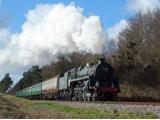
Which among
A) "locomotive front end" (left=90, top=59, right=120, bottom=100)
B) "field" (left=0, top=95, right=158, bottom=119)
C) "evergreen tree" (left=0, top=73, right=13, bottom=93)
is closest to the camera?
"field" (left=0, top=95, right=158, bottom=119)


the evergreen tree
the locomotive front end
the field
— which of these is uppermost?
the evergreen tree

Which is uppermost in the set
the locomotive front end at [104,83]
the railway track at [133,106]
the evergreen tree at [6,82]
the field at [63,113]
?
the evergreen tree at [6,82]

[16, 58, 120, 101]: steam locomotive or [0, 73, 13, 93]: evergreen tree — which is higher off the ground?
[0, 73, 13, 93]: evergreen tree

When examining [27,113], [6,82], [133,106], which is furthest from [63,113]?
[6,82]

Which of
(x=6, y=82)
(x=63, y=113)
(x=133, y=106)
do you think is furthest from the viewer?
(x=6, y=82)

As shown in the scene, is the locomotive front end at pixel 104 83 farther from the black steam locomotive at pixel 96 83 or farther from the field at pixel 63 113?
the field at pixel 63 113

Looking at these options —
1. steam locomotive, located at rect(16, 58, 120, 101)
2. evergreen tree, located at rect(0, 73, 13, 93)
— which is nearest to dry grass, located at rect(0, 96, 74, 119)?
steam locomotive, located at rect(16, 58, 120, 101)

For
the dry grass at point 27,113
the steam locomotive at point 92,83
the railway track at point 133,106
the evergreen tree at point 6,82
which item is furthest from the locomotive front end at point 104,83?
the evergreen tree at point 6,82

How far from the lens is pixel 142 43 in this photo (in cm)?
6456

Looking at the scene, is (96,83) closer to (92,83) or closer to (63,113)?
(92,83)

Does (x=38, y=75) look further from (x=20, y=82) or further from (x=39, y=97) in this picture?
(x=39, y=97)

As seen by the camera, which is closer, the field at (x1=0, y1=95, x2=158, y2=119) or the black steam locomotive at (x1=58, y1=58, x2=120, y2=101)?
the field at (x1=0, y1=95, x2=158, y2=119)

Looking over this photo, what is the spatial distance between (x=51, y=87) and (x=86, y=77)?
18.7m

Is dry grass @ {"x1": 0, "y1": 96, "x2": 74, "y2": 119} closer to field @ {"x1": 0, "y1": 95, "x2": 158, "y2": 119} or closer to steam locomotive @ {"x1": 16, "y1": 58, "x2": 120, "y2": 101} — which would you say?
field @ {"x1": 0, "y1": 95, "x2": 158, "y2": 119}
